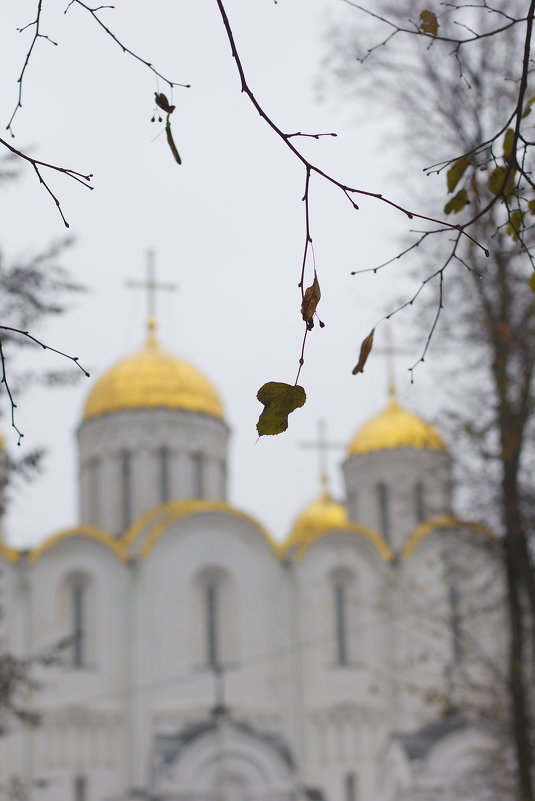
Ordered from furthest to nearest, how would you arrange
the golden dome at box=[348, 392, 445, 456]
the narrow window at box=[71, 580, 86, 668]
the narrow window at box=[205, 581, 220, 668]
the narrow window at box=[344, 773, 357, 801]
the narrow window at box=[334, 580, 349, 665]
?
1. the golden dome at box=[348, 392, 445, 456]
2. the narrow window at box=[334, 580, 349, 665]
3. the narrow window at box=[205, 581, 220, 668]
4. the narrow window at box=[344, 773, 357, 801]
5. the narrow window at box=[71, 580, 86, 668]

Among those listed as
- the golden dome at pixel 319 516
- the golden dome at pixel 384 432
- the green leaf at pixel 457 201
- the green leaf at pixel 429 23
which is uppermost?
the golden dome at pixel 384 432

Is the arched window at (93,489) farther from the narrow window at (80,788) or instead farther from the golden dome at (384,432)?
the golden dome at (384,432)

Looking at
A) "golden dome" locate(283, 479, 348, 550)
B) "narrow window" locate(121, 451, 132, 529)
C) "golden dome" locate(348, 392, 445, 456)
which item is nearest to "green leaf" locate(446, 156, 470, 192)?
"narrow window" locate(121, 451, 132, 529)

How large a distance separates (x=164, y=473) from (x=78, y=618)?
360 centimetres

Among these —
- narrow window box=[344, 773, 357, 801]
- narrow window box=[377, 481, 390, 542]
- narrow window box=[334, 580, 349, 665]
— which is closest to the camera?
narrow window box=[344, 773, 357, 801]

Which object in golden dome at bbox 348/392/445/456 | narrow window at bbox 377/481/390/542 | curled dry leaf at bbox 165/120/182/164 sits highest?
golden dome at bbox 348/392/445/456

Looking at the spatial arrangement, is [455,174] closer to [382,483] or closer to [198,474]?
[198,474]

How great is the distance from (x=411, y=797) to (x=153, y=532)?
6.39 m

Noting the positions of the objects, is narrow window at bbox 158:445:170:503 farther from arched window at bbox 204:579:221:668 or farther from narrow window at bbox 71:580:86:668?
narrow window at bbox 71:580:86:668

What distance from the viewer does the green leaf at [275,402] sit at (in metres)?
3.04

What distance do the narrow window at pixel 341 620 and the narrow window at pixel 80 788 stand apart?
506 centimetres

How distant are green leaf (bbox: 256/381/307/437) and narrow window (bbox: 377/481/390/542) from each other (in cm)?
2512

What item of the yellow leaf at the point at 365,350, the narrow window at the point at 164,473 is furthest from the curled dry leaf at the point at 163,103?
the narrow window at the point at 164,473

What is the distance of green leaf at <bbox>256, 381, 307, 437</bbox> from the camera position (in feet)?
9.98
